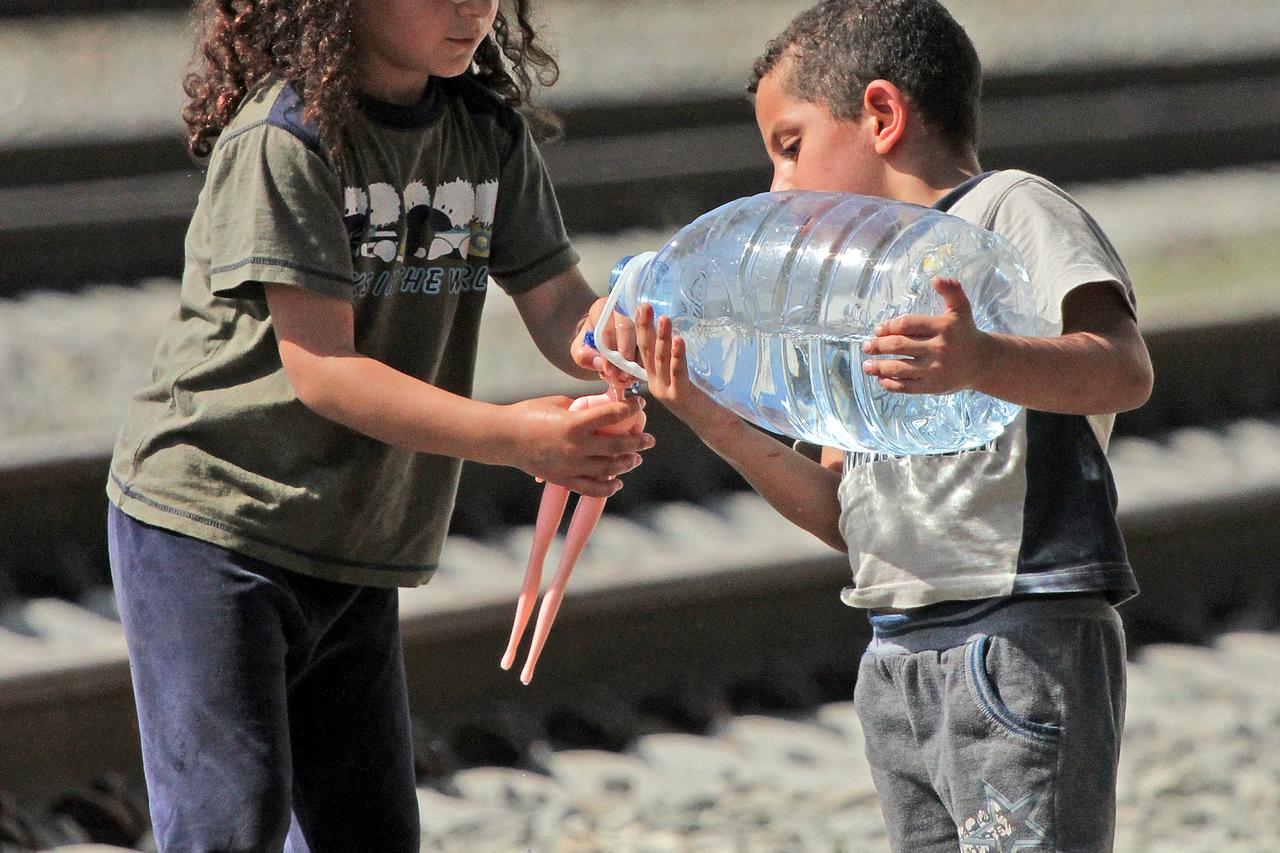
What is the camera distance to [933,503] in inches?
81.9

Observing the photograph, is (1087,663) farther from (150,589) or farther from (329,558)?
(150,589)

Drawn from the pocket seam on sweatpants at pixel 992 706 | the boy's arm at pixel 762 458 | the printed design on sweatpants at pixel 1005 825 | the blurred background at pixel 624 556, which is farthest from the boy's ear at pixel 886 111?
the blurred background at pixel 624 556

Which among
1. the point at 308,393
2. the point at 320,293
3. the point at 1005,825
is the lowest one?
the point at 1005,825

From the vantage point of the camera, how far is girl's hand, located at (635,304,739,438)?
6.43 ft

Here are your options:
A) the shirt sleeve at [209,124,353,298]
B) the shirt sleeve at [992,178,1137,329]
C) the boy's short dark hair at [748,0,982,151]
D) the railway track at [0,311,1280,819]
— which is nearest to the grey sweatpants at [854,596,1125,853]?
the shirt sleeve at [992,178,1137,329]

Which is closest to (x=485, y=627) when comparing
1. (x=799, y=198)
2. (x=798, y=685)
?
(x=798, y=685)

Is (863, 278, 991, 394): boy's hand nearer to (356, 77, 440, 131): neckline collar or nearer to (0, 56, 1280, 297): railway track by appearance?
(356, 77, 440, 131): neckline collar

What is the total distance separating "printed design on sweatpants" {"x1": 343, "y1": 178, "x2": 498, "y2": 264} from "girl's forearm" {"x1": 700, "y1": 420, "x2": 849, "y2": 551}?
16.5 inches

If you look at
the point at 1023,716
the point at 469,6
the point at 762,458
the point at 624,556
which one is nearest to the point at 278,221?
the point at 469,6

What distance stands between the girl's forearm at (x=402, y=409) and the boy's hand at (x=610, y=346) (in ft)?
0.48

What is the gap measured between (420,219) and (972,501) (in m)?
0.76

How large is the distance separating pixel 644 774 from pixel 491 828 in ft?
1.29

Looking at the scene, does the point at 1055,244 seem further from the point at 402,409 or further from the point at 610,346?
the point at 402,409

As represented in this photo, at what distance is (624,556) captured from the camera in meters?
4.14
